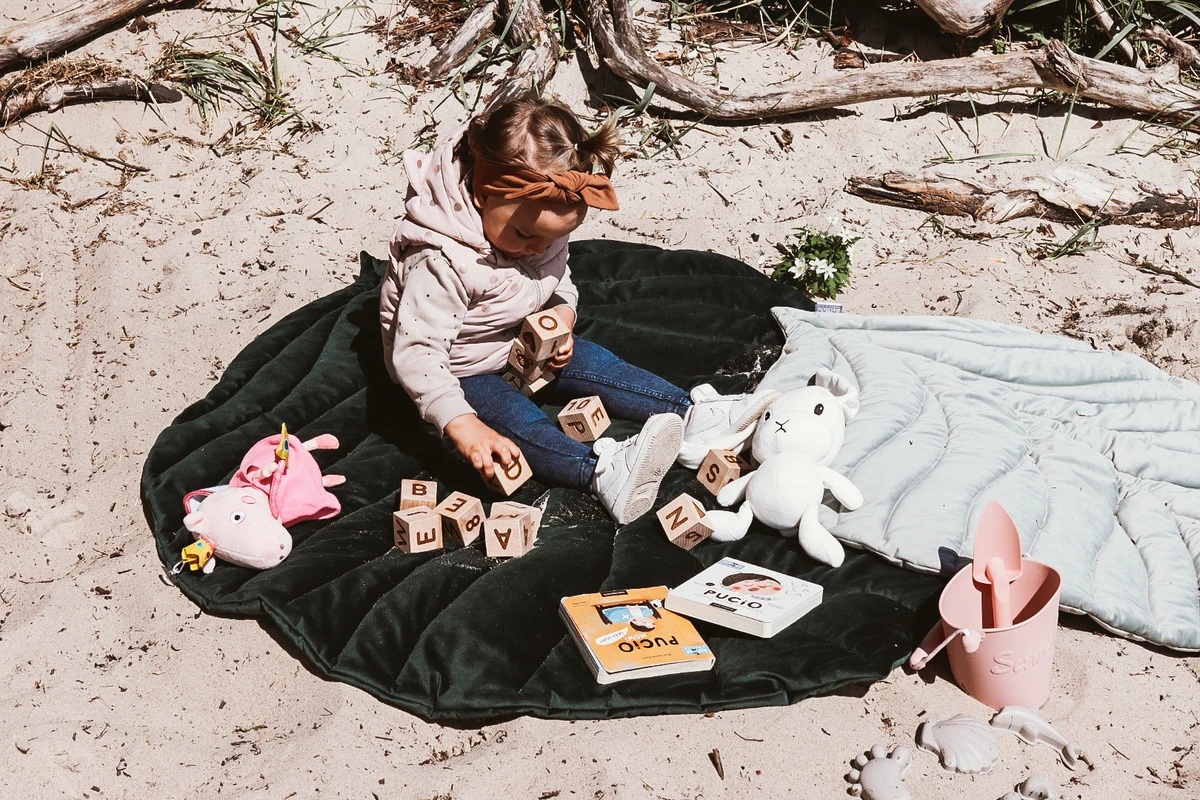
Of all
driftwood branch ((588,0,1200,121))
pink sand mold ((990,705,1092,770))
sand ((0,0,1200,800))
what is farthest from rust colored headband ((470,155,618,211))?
driftwood branch ((588,0,1200,121))

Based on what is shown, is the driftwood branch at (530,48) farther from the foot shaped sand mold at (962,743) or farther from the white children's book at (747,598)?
the foot shaped sand mold at (962,743)

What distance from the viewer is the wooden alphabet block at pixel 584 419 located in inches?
125

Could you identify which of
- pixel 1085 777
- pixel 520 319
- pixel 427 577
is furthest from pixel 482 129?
pixel 1085 777

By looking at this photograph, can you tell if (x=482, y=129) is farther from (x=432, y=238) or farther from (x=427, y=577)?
(x=427, y=577)

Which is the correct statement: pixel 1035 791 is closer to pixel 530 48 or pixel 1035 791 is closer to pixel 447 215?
pixel 447 215

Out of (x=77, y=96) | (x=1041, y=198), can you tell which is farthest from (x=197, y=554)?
(x=1041, y=198)

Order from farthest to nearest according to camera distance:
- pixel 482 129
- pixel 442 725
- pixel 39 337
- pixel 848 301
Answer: pixel 848 301
pixel 39 337
pixel 482 129
pixel 442 725

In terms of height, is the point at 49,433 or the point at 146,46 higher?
the point at 146,46

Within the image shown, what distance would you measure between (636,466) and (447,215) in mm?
881

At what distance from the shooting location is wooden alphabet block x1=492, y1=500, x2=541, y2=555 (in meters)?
2.77

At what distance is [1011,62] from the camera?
4938mm

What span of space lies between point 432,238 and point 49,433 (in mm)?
1462

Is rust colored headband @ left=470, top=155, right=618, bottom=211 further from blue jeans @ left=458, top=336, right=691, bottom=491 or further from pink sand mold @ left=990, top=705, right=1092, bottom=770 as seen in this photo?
pink sand mold @ left=990, top=705, right=1092, bottom=770

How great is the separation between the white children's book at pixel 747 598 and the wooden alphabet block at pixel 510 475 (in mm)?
582
